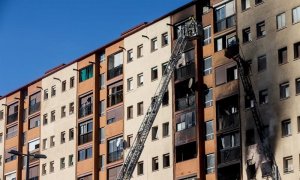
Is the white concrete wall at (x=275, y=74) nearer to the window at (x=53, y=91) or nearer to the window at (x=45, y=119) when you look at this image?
the window at (x=53, y=91)

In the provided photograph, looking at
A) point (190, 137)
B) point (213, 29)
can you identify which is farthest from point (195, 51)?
point (190, 137)

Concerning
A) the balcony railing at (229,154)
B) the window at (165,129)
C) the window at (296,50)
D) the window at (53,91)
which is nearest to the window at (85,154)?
the window at (53,91)

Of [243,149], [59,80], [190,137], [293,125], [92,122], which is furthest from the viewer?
[59,80]

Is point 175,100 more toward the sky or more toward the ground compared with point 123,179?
more toward the sky

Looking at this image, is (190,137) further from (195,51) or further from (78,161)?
(78,161)

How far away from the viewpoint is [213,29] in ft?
254

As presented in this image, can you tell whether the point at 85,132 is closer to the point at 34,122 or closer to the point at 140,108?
the point at 140,108

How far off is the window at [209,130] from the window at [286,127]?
8.56 metres

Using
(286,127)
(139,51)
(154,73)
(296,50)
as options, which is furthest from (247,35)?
(139,51)

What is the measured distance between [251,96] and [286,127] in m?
4.78

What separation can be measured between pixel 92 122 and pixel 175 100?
44.8 ft

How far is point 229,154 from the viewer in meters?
72.9

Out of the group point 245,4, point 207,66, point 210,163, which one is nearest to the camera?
point 245,4

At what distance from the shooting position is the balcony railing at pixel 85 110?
9188cm
